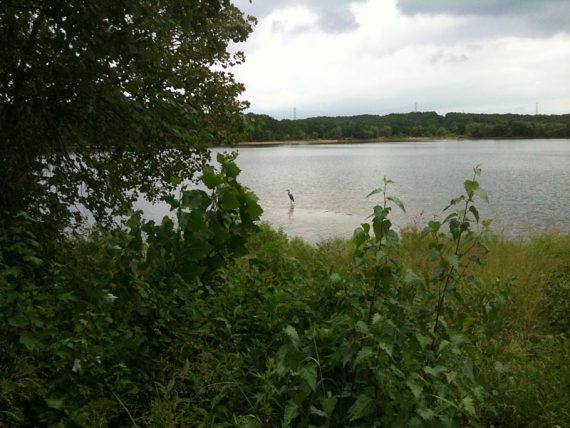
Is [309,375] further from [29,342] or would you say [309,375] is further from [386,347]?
[29,342]

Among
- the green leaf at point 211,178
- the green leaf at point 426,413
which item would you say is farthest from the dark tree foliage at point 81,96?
the green leaf at point 426,413

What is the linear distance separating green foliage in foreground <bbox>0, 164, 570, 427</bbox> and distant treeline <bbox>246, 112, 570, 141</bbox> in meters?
94.0

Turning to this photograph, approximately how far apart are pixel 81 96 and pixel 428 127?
397 ft

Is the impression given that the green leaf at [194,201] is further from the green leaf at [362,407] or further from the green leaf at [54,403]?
the green leaf at [362,407]

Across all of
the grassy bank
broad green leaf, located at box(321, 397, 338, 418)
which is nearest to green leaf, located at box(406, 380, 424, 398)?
the grassy bank

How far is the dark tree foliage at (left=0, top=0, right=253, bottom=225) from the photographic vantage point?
→ 11.5 feet

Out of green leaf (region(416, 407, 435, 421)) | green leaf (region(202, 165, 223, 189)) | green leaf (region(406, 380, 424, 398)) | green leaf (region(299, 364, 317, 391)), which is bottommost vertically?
green leaf (region(416, 407, 435, 421))

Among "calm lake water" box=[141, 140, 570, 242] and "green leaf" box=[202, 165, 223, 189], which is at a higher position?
"green leaf" box=[202, 165, 223, 189]

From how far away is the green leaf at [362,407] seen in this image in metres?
2.39

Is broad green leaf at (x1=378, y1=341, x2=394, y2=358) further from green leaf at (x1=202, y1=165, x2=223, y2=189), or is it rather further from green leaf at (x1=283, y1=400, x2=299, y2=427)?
green leaf at (x1=202, y1=165, x2=223, y2=189)

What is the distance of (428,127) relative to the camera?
117 metres

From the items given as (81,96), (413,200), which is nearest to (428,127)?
(413,200)

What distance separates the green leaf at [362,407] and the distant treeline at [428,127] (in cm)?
9509

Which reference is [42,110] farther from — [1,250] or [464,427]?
[464,427]
